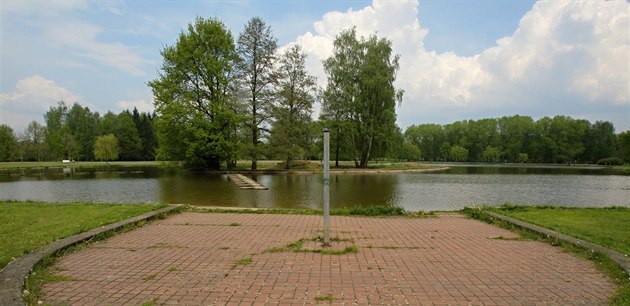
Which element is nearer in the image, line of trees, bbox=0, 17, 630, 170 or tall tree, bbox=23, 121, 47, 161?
line of trees, bbox=0, 17, 630, 170

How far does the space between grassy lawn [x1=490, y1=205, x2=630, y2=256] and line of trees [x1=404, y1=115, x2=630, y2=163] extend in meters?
89.9

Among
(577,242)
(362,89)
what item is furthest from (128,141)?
(577,242)

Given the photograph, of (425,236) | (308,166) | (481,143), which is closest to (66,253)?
(425,236)

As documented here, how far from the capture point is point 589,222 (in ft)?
32.0

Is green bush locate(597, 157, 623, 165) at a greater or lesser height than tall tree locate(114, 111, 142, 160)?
lesser

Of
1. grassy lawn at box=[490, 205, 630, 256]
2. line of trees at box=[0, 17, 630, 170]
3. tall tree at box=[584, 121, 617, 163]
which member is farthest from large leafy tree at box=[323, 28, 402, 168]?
tall tree at box=[584, 121, 617, 163]

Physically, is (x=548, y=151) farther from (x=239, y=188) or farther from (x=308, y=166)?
(x=239, y=188)

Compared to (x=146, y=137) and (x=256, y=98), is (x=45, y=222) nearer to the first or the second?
(x=256, y=98)

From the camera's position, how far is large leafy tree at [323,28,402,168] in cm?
4125

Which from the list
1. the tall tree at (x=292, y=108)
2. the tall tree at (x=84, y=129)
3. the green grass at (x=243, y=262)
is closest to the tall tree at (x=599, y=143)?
the tall tree at (x=292, y=108)

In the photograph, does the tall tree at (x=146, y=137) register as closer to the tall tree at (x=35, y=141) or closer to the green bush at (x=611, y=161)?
the tall tree at (x=35, y=141)

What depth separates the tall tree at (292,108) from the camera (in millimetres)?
37625

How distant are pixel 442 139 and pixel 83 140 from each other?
99.2m

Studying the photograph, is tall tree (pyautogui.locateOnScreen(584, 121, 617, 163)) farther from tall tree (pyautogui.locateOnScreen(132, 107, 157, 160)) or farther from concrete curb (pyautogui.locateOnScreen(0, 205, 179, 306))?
concrete curb (pyautogui.locateOnScreen(0, 205, 179, 306))
